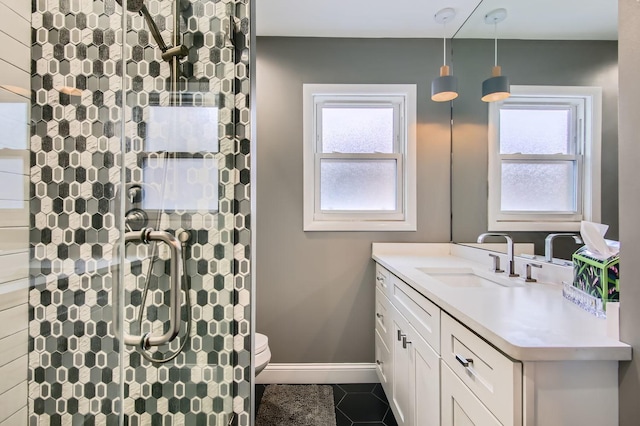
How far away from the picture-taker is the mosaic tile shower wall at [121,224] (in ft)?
3.10

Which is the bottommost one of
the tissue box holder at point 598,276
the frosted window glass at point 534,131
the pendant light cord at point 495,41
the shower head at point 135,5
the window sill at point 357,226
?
the tissue box holder at point 598,276

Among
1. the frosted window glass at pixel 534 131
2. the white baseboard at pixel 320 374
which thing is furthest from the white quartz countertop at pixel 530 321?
the white baseboard at pixel 320 374

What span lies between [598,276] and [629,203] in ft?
1.01

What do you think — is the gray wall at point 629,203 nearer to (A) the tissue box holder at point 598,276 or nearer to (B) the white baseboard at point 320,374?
(A) the tissue box holder at point 598,276

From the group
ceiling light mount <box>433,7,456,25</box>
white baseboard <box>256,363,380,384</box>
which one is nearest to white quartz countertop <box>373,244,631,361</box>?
white baseboard <box>256,363,380,384</box>

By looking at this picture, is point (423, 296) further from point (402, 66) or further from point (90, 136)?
point (402, 66)

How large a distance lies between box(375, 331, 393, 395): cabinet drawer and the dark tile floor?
11cm

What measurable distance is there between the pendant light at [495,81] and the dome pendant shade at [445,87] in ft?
0.63

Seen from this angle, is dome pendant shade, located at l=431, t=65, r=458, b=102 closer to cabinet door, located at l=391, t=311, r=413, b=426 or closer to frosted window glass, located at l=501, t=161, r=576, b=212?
frosted window glass, located at l=501, t=161, r=576, b=212

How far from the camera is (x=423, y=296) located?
126cm

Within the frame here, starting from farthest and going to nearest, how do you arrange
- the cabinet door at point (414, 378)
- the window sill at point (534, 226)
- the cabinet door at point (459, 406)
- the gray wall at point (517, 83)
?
1. the window sill at point (534, 226)
2. the cabinet door at point (414, 378)
3. the gray wall at point (517, 83)
4. the cabinet door at point (459, 406)

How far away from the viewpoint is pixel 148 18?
107 centimetres

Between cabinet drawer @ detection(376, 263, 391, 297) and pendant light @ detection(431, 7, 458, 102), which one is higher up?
pendant light @ detection(431, 7, 458, 102)

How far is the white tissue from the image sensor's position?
2.95 feet
